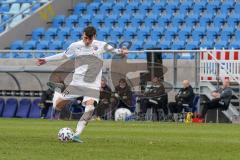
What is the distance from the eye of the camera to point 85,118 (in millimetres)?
15391

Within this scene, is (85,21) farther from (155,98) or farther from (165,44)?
(155,98)

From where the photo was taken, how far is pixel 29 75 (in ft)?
105

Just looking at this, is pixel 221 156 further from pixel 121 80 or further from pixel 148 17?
pixel 148 17

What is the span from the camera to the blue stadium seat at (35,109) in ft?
104

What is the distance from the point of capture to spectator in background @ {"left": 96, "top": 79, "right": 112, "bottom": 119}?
2933cm

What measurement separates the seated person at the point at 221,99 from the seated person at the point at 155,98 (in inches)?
64.8

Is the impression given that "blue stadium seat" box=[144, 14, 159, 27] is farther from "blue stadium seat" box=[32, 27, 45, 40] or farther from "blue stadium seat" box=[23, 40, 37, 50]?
"blue stadium seat" box=[23, 40, 37, 50]

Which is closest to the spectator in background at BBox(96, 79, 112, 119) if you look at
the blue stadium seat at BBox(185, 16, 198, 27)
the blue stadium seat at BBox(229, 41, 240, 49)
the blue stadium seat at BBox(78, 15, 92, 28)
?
the blue stadium seat at BBox(229, 41, 240, 49)

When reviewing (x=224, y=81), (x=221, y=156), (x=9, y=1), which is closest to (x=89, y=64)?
(x=221, y=156)

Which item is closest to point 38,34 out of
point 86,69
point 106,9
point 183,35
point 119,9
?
point 106,9

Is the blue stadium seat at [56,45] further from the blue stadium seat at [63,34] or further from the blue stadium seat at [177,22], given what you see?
the blue stadium seat at [177,22]

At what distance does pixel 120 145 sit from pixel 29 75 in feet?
59.1

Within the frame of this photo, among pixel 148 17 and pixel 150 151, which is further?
pixel 148 17

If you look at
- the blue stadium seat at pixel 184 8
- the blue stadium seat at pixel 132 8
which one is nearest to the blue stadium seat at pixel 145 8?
the blue stadium seat at pixel 132 8
